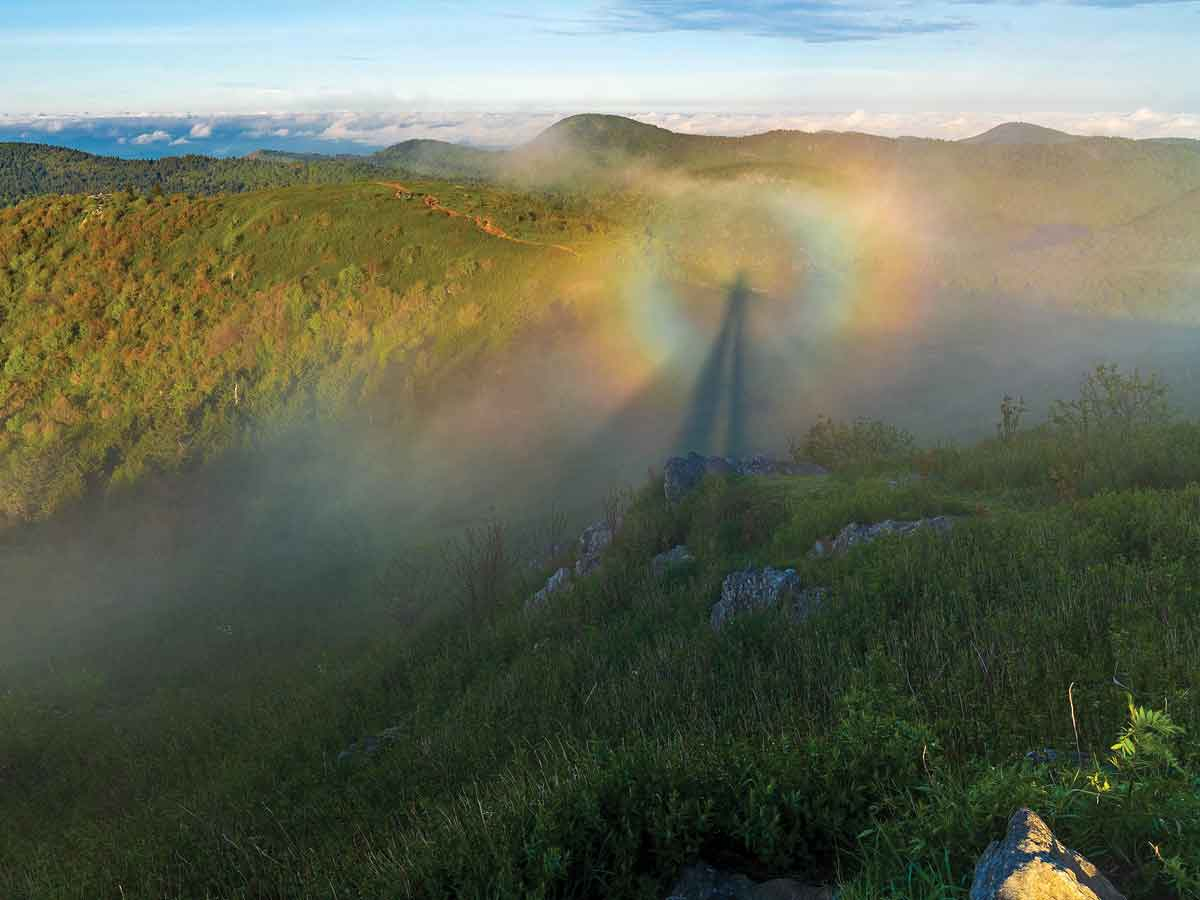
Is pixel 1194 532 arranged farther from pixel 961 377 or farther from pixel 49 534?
pixel 49 534

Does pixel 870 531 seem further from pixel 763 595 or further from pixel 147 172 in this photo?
pixel 147 172

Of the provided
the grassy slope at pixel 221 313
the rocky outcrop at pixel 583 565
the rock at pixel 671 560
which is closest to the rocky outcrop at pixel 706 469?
the rocky outcrop at pixel 583 565

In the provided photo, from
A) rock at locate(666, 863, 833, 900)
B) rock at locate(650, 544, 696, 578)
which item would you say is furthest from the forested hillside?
rock at locate(666, 863, 833, 900)

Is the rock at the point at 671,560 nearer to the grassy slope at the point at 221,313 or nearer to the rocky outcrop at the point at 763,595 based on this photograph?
the rocky outcrop at the point at 763,595

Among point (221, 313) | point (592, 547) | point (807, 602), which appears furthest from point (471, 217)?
point (807, 602)

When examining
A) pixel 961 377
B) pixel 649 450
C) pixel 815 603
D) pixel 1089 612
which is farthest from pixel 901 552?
pixel 961 377

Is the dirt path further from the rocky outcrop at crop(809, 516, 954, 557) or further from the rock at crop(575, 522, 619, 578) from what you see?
the rocky outcrop at crop(809, 516, 954, 557)

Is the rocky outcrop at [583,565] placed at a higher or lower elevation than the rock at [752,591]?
lower
